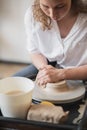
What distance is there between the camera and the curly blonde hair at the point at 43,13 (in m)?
1.18

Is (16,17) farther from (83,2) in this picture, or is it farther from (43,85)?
(43,85)

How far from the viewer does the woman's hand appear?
39.0 inches

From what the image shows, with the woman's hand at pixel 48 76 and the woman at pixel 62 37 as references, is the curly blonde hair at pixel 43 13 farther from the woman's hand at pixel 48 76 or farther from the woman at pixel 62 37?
the woman's hand at pixel 48 76


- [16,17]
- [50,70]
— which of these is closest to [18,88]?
[50,70]

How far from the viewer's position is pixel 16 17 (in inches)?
99.8

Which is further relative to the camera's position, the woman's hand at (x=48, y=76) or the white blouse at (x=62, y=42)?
the white blouse at (x=62, y=42)

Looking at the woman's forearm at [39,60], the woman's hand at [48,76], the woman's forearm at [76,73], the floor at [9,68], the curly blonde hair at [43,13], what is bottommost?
the floor at [9,68]

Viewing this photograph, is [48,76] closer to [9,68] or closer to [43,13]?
[43,13]

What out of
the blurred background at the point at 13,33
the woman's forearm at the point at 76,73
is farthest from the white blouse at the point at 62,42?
the blurred background at the point at 13,33

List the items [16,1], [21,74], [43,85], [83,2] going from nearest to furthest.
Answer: [43,85]
[83,2]
[21,74]
[16,1]

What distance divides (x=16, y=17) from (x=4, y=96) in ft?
6.15

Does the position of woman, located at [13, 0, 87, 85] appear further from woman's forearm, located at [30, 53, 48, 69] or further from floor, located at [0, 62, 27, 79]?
floor, located at [0, 62, 27, 79]

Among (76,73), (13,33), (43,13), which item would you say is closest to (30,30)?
(43,13)

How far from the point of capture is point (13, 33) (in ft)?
8.59
